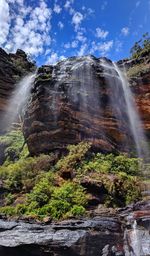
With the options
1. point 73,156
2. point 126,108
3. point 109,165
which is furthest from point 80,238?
point 126,108

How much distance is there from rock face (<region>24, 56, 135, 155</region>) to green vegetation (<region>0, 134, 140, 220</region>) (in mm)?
1184

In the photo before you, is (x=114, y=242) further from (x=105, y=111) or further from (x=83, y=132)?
(x=105, y=111)

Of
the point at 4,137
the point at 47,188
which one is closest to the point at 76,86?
the point at 47,188

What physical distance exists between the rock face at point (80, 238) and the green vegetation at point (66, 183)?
144 centimetres

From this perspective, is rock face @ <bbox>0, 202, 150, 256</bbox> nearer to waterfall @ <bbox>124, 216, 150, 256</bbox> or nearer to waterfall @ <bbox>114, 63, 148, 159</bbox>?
waterfall @ <bbox>124, 216, 150, 256</bbox>

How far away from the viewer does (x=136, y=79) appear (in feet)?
74.5

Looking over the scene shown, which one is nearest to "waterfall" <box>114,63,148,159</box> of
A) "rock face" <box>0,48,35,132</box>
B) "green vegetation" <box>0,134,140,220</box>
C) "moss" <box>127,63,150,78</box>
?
"moss" <box>127,63,150,78</box>

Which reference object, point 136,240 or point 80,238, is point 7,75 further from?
point 136,240

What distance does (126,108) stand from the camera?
21531 millimetres

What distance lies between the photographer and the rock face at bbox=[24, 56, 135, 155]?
18.1 m

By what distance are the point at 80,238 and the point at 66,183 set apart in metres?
5.61

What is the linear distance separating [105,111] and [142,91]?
4.17 metres

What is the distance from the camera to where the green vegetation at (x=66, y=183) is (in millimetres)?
12094

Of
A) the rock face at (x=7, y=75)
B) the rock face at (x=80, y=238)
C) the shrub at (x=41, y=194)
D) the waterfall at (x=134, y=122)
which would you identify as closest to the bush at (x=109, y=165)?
the shrub at (x=41, y=194)
